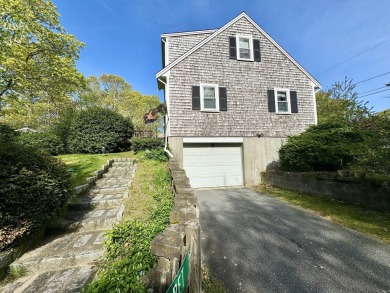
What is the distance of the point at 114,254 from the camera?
2.56 meters

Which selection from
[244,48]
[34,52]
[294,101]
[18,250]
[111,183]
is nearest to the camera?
[18,250]

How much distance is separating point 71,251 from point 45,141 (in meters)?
11.9

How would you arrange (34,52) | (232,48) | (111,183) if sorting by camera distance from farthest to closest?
(232,48)
(34,52)
(111,183)

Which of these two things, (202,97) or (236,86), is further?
(236,86)

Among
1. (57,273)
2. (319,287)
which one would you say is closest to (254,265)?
(319,287)

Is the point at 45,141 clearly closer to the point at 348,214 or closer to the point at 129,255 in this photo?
the point at 129,255

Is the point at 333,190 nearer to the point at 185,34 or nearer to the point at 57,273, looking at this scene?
the point at 57,273

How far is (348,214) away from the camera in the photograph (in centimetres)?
520

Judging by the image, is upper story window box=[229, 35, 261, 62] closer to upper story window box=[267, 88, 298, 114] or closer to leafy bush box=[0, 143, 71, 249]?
upper story window box=[267, 88, 298, 114]

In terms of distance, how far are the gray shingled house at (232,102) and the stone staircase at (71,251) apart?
534cm

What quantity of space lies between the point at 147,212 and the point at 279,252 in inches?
104

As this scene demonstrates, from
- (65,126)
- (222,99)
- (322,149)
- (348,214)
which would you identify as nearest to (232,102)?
(222,99)

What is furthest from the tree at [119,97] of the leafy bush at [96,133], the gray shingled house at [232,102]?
the gray shingled house at [232,102]

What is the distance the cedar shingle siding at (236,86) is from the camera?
9477mm
